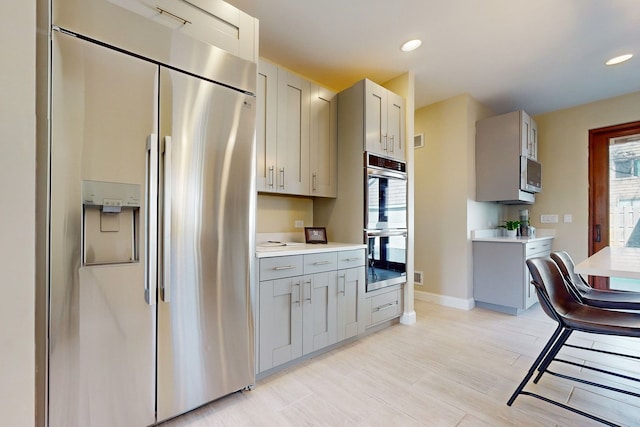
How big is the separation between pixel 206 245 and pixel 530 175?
396 centimetres

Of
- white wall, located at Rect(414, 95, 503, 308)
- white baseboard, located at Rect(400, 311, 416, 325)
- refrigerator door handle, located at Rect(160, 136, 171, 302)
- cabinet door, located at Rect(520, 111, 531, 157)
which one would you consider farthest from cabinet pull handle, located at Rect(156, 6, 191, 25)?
cabinet door, located at Rect(520, 111, 531, 157)

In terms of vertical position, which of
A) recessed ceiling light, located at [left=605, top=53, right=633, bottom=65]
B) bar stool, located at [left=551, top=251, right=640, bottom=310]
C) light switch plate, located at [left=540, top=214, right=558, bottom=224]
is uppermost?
recessed ceiling light, located at [left=605, top=53, right=633, bottom=65]

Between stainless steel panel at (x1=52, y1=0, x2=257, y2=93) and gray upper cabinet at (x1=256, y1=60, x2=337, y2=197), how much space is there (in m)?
0.59

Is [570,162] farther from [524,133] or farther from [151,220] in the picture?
[151,220]

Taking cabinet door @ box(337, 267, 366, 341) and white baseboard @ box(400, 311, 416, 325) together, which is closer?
cabinet door @ box(337, 267, 366, 341)

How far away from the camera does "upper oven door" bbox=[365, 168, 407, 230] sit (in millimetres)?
2707

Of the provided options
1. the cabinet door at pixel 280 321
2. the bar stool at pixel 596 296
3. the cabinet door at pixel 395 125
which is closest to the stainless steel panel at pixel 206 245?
the cabinet door at pixel 280 321

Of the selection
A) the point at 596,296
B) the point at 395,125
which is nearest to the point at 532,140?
the point at 395,125

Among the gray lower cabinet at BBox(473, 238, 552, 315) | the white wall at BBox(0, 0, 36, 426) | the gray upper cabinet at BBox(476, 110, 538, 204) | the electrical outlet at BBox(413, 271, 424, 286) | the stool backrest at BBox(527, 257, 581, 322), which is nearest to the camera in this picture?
the white wall at BBox(0, 0, 36, 426)

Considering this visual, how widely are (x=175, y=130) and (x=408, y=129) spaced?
237cm

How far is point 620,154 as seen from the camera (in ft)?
12.0

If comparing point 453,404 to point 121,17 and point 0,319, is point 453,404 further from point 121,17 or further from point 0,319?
point 121,17

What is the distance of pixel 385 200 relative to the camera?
2871mm

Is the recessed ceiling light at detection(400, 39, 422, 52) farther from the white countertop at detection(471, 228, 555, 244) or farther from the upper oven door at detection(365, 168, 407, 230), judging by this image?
the white countertop at detection(471, 228, 555, 244)
